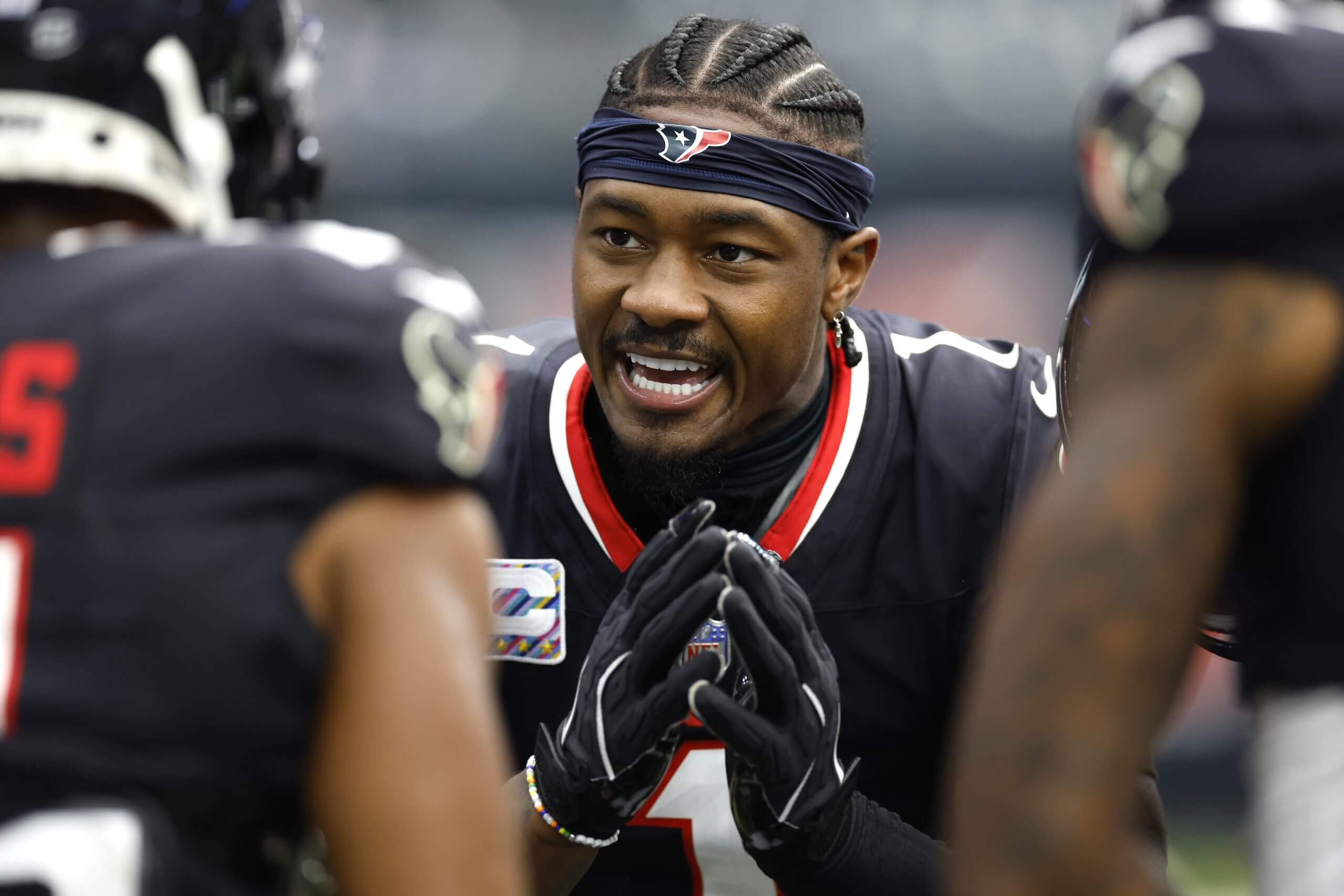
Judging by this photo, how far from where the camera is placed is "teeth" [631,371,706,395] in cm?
265

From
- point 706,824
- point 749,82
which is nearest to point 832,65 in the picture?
point 749,82

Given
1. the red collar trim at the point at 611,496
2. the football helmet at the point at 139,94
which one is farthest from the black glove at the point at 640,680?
the football helmet at the point at 139,94

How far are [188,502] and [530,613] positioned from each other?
142cm

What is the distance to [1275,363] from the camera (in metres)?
1.12

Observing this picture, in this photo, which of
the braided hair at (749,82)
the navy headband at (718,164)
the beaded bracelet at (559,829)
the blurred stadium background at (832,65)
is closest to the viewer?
the beaded bracelet at (559,829)

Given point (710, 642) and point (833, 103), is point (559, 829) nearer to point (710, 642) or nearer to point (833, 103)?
point (710, 642)

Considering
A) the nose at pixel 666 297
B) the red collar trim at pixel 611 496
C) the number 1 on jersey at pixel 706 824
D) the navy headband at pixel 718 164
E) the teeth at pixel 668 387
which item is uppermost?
the navy headband at pixel 718 164

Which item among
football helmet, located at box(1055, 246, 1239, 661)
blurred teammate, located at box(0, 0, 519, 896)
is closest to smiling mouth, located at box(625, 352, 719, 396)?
football helmet, located at box(1055, 246, 1239, 661)

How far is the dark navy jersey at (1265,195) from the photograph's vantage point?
1.13 meters

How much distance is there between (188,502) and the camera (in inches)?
47.7

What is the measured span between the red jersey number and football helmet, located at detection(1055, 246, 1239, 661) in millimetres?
1033

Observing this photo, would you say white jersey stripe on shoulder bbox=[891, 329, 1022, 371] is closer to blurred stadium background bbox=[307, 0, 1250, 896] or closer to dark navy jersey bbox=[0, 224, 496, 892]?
dark navy jersey bbox=[0, 224, 496, 892]

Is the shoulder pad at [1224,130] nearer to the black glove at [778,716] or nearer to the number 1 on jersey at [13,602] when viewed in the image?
the number 1 on jersey at [13,602]

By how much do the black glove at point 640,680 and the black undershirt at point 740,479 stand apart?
1.24ft
